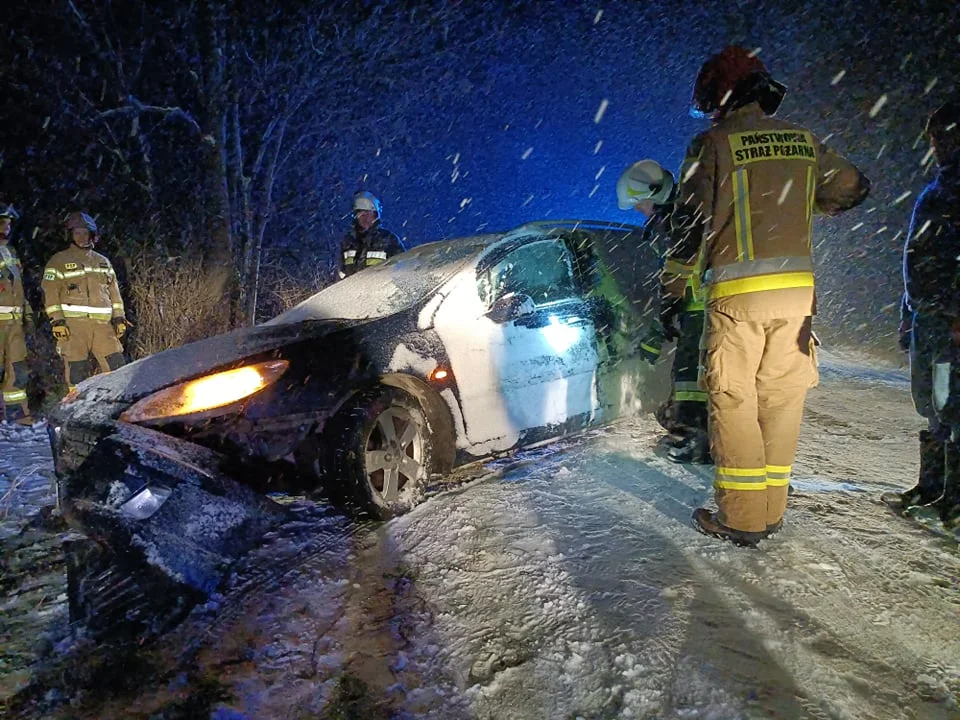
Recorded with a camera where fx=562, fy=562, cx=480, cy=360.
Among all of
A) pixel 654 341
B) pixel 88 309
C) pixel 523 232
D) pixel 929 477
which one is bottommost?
pixel 929 477

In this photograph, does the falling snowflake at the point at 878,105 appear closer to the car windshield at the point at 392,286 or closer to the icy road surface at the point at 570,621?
the icy road surface at the point at 570,621

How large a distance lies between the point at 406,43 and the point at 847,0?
8.48 metres

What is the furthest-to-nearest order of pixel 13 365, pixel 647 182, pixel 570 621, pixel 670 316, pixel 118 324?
1. pixel 118 324
2. pixel 13 365
3. pixel 647 182
4. pixel 670 316
5. pixel 570 621

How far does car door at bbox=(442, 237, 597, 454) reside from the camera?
3188mm

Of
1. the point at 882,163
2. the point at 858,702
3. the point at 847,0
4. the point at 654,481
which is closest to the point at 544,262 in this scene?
the point at 654,481

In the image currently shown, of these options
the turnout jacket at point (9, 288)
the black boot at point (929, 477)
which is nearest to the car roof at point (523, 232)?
the black boot at point (929, 477)

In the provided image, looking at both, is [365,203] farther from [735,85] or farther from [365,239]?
[735,85]

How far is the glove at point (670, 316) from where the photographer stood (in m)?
3.21

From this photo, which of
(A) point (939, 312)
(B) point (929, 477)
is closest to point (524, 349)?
(A) point (939, 312)

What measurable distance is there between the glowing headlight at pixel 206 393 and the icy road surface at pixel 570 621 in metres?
0.71

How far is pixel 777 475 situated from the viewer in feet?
8.14

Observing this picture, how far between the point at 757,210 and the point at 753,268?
0.24 metres

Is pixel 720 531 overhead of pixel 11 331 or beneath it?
beneath

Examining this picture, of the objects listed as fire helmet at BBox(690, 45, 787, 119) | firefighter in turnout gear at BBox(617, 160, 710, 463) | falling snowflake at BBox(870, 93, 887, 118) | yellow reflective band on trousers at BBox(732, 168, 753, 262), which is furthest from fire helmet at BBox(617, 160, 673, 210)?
falling snowflake at BBox(870, 93, 887, 118)
